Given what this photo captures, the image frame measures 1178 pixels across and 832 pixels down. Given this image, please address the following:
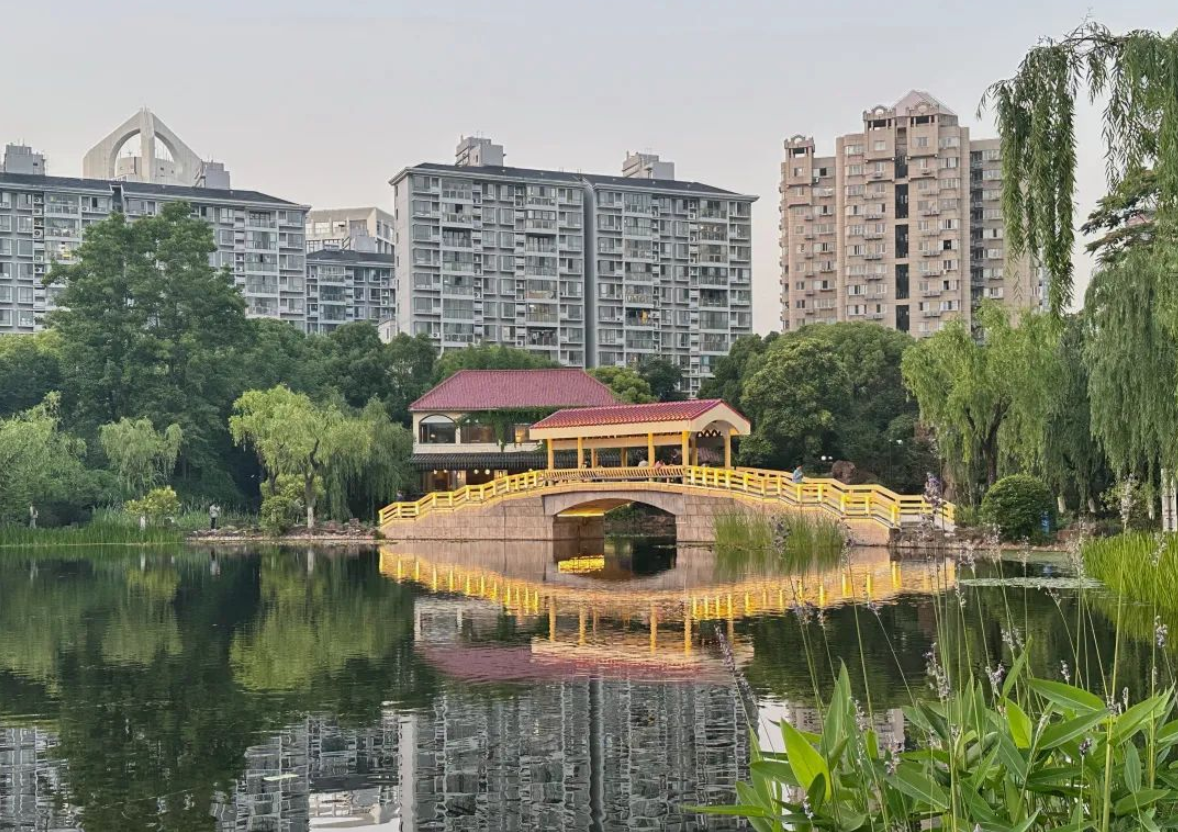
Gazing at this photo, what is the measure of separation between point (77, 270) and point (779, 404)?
86.9 feet

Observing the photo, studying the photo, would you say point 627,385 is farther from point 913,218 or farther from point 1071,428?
point 913,218

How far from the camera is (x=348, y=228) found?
383 feet

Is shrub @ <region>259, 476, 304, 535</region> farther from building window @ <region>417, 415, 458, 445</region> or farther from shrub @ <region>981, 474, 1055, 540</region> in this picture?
shrub @ <region>981, 474, 1055, 540</region>

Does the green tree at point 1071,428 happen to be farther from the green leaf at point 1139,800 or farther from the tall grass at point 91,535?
the green leaf at point 1139,800

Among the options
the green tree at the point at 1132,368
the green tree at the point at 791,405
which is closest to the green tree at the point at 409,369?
the green tree at the point at 791,405

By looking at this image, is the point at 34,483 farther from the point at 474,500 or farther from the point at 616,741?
the point at 616,741

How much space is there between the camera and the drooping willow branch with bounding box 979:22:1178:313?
10453mm

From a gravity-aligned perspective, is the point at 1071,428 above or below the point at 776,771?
above

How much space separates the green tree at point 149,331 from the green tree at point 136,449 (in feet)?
8.66

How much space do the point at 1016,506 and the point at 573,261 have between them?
62.8 m

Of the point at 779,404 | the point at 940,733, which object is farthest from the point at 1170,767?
the point at 779,404

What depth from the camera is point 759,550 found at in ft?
112

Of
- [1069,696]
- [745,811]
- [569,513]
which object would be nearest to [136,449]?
[569,513]

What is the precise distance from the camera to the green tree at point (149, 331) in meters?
53.6
